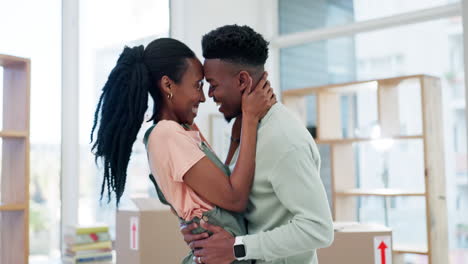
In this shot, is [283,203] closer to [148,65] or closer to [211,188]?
[211,188]

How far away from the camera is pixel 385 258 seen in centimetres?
206

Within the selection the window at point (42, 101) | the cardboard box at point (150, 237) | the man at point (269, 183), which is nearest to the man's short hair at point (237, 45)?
the man at point (269, 183)

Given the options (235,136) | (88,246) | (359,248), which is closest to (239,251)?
(235,136)

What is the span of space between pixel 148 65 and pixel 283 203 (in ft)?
1.64

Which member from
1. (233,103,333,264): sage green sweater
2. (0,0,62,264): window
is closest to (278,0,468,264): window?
(0,0,62,264): window

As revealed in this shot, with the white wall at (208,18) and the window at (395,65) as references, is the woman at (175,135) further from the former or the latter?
the window at (395,65)

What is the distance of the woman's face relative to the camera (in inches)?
53.1

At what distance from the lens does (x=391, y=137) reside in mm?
3580

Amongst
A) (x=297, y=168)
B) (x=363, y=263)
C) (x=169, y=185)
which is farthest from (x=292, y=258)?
(x=363, y=263)

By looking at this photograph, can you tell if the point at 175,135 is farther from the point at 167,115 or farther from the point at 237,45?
the point at 237,45

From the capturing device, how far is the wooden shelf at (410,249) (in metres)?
3.38

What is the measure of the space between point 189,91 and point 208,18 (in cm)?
291

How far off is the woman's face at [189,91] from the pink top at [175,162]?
86 millimetres

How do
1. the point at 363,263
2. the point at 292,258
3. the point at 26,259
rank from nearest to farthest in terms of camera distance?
the point at 292,258 → the point at 363,263 → the point at 26,259
